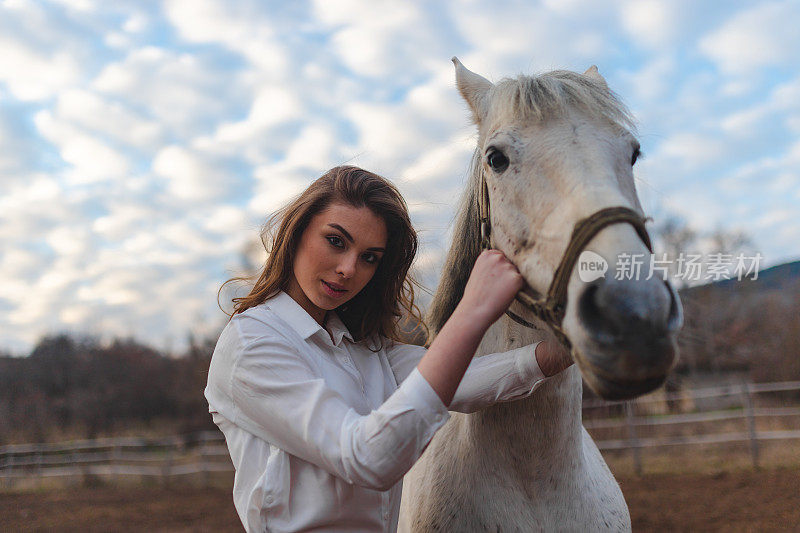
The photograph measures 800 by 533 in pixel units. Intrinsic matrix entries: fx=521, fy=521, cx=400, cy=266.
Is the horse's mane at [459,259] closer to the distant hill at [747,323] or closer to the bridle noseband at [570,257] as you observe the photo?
the bridle noseband at [570,257]

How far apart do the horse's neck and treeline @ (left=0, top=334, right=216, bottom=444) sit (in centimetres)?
1909

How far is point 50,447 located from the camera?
15.5 m

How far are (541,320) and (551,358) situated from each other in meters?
0.20

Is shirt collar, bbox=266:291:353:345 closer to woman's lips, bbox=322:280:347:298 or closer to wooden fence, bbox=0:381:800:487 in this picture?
woman's lips, bbox=322:280:347:298

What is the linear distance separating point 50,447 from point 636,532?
16243 millimetres

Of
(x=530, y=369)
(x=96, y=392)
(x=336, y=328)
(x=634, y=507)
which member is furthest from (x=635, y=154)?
(x=96, y=392)

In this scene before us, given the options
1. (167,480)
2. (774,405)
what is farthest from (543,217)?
(774,405)

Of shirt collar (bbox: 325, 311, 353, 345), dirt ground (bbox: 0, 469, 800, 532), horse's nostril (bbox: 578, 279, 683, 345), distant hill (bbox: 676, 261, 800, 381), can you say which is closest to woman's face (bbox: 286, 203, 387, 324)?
shirt collar (bbox: 325, 311, 353, 345)

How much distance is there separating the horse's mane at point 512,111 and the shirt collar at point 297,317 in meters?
0.42

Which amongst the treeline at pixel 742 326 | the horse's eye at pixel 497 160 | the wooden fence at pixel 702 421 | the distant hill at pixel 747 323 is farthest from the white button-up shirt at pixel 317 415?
the treeline at pixel 742 326

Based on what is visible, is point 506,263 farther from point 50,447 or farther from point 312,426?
point 50,447

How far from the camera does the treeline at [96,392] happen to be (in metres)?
20.6

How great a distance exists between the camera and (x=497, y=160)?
150 cm

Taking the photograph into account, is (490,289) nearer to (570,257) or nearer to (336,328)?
(570,257)
